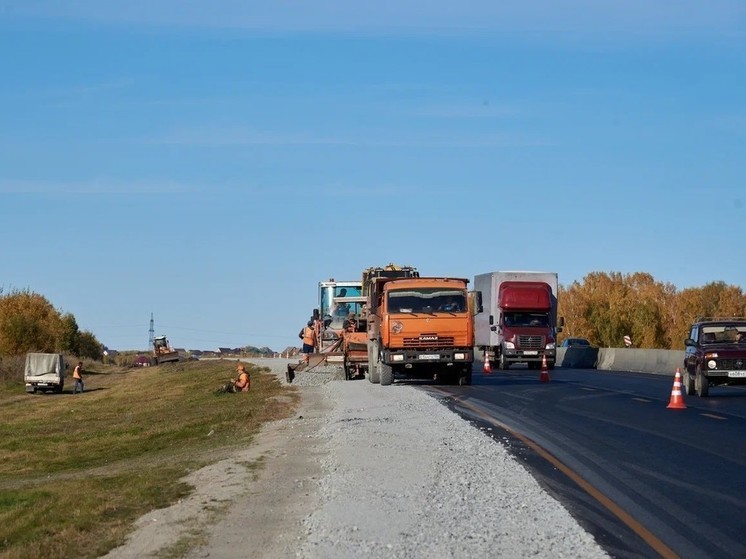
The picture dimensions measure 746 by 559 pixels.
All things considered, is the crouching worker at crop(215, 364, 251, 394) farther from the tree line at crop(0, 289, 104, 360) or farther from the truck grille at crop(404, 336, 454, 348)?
the tree line at crop(0, 289, 104, 360)

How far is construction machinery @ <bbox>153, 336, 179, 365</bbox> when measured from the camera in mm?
106269

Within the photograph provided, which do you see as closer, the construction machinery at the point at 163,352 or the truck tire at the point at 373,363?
the truck tire at the point at 373,363

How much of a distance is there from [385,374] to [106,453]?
1023 centimetres

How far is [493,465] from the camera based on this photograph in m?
15.2

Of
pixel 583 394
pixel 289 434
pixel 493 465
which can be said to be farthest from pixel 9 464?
pixel 493 465

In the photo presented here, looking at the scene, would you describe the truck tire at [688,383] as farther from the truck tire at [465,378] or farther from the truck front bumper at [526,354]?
the truck front bumper at [526,354]

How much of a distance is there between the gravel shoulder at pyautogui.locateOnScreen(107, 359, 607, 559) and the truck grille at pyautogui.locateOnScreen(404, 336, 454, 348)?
582 inches

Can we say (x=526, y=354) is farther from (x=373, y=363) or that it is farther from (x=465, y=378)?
(x=373, y=363)

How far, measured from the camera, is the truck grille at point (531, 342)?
5056 cm

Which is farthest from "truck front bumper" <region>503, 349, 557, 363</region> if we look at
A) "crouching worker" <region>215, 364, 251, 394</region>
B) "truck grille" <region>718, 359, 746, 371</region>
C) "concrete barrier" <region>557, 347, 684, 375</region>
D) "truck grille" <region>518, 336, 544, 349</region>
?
"truck grille" <region>718, 359, 746, 371</region>

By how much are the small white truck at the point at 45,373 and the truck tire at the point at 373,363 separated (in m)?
42.0

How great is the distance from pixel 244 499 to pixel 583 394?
67.7ft

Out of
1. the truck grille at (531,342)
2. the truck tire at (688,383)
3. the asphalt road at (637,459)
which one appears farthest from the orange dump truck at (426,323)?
the truck grille at (531,342)

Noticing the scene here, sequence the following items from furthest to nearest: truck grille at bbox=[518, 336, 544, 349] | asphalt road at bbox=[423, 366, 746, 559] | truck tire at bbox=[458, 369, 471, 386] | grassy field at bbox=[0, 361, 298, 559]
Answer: truck grille at bbox=[518, 336, 544, 349]
truck tire at bbox=[458, 369, 471, 386]
grassy field at bbox=[0, 361, 298, 559]
asphalt road at bbox=[423, 366, 746, 559]
